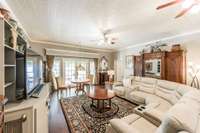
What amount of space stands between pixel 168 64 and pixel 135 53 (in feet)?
8.12

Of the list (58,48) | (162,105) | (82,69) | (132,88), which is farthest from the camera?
(82,69)

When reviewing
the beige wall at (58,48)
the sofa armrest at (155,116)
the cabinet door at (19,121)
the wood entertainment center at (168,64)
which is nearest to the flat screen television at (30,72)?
the cabinet door at (19,121)

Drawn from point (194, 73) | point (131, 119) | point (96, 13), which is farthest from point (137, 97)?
point (96, 13)

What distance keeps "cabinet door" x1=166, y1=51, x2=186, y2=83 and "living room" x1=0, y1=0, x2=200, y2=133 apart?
0.03m

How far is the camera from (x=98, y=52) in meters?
7.82

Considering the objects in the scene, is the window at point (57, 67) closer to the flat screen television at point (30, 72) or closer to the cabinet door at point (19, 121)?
the flat screen television at point (30, 72)

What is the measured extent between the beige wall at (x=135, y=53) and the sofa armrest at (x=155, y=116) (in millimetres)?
3270

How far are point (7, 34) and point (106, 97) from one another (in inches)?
107

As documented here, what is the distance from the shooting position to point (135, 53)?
21.6 ft

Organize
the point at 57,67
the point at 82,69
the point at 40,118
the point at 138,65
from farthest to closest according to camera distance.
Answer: the point at 82,69, the point at 57,67, the point at 138,65, the point at 40,118

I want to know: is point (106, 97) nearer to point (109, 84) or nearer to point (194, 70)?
point (109, 84)

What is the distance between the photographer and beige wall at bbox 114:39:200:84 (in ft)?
12.7

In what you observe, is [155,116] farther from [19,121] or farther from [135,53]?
[135,53]

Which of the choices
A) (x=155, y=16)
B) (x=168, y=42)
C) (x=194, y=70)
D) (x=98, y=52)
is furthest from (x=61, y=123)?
(x=98, y=52)
